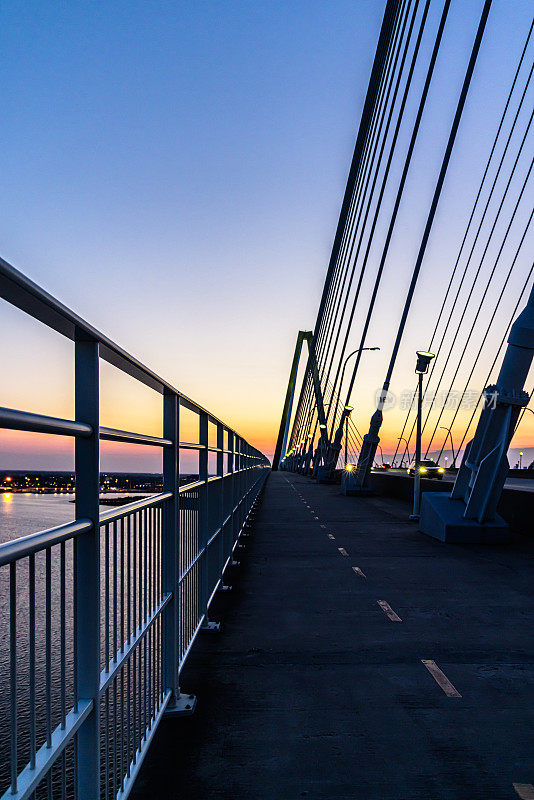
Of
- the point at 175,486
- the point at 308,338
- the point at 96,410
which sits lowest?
the point at 175,486

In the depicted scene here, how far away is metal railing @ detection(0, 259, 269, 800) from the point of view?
6.24 feet

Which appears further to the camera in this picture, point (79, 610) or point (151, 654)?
point (151, 654)

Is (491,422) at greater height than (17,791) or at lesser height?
greater

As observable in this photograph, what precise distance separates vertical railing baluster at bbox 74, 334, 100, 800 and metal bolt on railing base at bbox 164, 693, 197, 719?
168 centimetres

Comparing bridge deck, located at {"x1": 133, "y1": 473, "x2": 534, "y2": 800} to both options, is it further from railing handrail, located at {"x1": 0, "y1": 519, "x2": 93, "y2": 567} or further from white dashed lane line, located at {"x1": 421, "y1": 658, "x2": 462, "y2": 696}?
railing handrail, located at {"x1": 0, "y1": 519, "x2": 93, "y2": 567}

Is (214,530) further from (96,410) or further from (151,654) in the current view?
(96,410)

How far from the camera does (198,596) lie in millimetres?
5660

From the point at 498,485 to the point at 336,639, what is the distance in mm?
7538

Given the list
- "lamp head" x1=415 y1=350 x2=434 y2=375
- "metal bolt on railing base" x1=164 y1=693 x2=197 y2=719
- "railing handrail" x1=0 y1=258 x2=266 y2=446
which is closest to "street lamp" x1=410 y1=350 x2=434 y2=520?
"lamp head" x1=415 y1=350 x2=434 y2=375

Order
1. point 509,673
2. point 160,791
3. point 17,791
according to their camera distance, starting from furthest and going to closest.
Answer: point 509,673, point 160,791, point 17,791

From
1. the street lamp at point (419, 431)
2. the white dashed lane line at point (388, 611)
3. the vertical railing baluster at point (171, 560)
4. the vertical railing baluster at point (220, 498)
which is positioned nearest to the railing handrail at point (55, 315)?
the vertical railing baluster at point (171, 560)

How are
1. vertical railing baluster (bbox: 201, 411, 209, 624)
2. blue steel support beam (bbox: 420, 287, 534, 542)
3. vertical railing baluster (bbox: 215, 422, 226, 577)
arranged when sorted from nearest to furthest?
1. vertical railing baluster (bbox: 201, 411, 209, 624)
2. vertical railing baluster (bbox: 215, 422, 226, 577)
3. blue steel support beam (bbox: 420, 287, 534, 542)

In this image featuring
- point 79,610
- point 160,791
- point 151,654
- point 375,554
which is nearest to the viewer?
point 79,610

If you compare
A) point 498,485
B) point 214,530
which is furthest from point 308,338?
Answer: point 214,530
